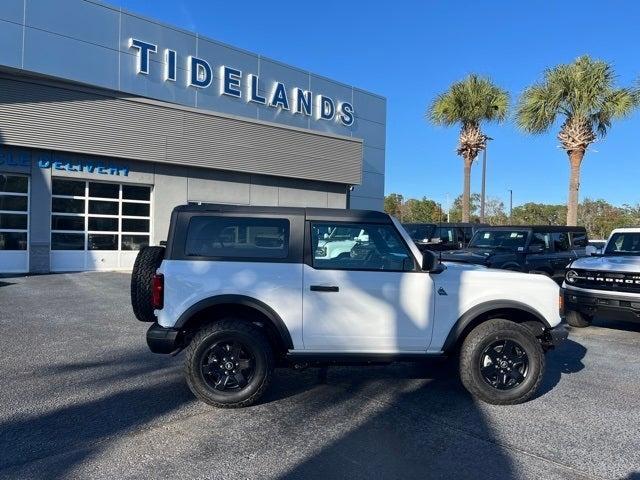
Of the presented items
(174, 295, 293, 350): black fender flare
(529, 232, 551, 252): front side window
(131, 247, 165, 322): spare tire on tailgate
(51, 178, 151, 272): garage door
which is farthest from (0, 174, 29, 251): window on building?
(529, 232, 551, 252): front side window

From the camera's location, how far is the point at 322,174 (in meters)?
22.5

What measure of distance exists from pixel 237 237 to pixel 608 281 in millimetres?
6423

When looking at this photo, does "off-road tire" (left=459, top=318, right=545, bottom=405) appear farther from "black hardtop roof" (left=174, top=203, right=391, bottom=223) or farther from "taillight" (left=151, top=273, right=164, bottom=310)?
"taillight" (left=151, top=273, right=164, bottom=310)

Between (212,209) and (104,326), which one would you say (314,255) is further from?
(104,326)

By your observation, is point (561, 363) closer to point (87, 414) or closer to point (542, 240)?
point (87, 414)

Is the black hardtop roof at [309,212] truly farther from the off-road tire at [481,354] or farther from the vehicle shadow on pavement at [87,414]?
the vehicle shadow on pavement at [87,414]

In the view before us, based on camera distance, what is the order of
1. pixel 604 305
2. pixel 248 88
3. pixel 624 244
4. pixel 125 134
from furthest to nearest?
pixel 248 88, pixel 125 134, pixel 624 244, pixel 604 305

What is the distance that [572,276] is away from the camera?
9.11 m

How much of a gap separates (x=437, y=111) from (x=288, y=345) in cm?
2180

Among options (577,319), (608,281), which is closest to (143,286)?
(608,281)

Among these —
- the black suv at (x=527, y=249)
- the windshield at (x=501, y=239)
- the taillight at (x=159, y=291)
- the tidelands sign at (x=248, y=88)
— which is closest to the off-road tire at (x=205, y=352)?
the taillight at (x=159, y=291)

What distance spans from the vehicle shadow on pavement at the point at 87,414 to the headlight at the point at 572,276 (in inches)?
268

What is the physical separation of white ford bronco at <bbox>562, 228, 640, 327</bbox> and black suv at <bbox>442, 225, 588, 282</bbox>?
5.84ft

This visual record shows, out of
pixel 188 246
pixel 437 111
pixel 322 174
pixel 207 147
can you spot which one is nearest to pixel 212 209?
pixel 188 246
